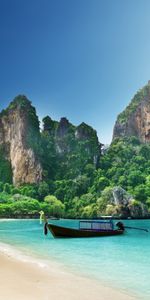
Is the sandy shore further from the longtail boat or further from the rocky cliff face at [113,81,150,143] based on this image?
the rocky cliff face at [113,81,150,143]

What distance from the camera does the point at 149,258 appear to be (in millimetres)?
21172

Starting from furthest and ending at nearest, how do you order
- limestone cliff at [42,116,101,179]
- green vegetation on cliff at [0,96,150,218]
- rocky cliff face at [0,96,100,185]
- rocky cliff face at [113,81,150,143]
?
rocky cliff face at [113,81,150,143]
limestone cliff at [42,116,101,179]
rocky cliff face at [0,96,100,185]
green vegetation on cliff at [0,96,150,218]

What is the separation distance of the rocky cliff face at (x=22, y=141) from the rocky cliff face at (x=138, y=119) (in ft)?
145

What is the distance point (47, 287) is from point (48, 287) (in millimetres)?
42

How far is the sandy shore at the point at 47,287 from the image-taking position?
9953 millimetres

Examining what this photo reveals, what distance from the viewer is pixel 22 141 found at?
16612cm

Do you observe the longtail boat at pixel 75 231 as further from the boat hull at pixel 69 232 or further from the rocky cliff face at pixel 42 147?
the rocky cliff face at pixel 42 147

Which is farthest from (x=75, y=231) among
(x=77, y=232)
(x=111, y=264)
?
(x=111, y=264)

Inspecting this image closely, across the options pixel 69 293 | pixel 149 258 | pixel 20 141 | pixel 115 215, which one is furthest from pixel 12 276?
pixel 20 141

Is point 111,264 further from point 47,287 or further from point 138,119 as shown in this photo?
point 138,119

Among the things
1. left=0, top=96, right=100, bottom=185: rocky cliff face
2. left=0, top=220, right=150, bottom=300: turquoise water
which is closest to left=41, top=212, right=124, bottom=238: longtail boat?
left=0, top=220, right=150, bottom=300: turquoise water

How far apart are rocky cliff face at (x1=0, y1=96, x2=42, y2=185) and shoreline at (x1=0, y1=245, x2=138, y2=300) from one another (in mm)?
145197

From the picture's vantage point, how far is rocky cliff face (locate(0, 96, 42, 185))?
16112cm

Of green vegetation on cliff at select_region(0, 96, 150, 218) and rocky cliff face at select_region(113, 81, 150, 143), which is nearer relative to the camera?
green vegetation on cliff at select_region(0, 96, 150, 218)
